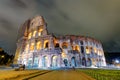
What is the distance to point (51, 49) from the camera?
41594mm

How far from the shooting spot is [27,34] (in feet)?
188

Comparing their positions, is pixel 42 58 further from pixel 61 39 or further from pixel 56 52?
pixel 61 39

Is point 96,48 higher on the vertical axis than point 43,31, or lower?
lower

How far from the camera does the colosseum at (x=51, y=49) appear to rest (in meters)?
41.3

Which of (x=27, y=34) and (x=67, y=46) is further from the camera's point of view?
(x=27, y=34)

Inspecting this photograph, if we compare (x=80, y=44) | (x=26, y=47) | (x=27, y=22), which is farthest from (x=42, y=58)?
(x=27, y=22)

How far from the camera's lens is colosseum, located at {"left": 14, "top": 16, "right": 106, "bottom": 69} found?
4134 centimetres

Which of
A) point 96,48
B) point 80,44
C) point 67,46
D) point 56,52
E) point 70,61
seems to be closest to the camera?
point 56,52

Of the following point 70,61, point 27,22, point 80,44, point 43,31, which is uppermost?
point 27,22

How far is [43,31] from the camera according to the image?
49500 mm

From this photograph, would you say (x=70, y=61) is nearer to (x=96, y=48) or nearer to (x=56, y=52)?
(x=56, y=52)

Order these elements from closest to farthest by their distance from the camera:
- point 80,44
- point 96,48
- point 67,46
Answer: point 67,46 < point 80,44 < point 96,48

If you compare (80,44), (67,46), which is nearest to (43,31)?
(67,46)

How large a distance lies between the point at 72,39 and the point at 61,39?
4.92 m
